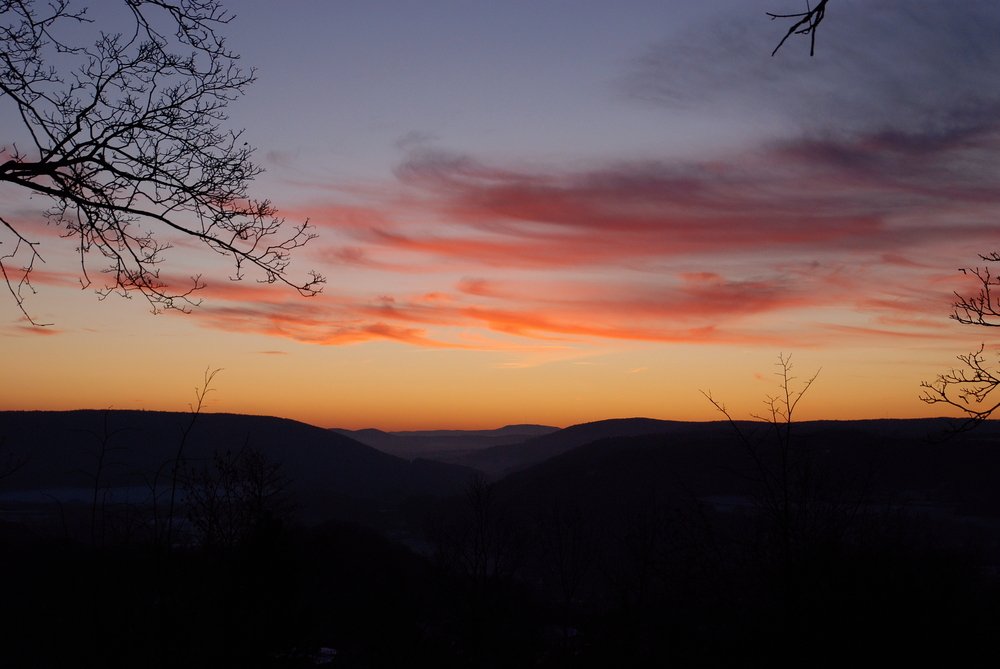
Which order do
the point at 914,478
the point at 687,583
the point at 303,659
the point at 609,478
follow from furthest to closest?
the point at 609,478
the point at 914,478
the point at 303,659
the point at 687,583

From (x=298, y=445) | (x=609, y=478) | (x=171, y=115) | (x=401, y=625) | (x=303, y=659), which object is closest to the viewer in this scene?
(x=171, y=115)

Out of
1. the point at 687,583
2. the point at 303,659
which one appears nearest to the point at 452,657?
the point at 303,659

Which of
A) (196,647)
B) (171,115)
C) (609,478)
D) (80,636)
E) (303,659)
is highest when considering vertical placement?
(171,115)

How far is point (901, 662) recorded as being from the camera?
6395 mm

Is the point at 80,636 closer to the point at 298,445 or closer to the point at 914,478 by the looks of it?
the point at 914,478

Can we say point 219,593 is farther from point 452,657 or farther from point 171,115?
point 452,657

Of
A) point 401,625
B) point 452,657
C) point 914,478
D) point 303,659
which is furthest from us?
point 914,478

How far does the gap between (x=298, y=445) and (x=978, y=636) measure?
15123cm

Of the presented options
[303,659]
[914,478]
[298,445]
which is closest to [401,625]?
[303,659]

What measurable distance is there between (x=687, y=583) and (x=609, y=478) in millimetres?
106581

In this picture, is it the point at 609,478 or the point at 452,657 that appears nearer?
the point at 452,657

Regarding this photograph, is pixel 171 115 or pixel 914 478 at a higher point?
pixel 171 115

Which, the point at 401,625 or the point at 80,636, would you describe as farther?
the point at 401,625

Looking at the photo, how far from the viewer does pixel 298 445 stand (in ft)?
482
